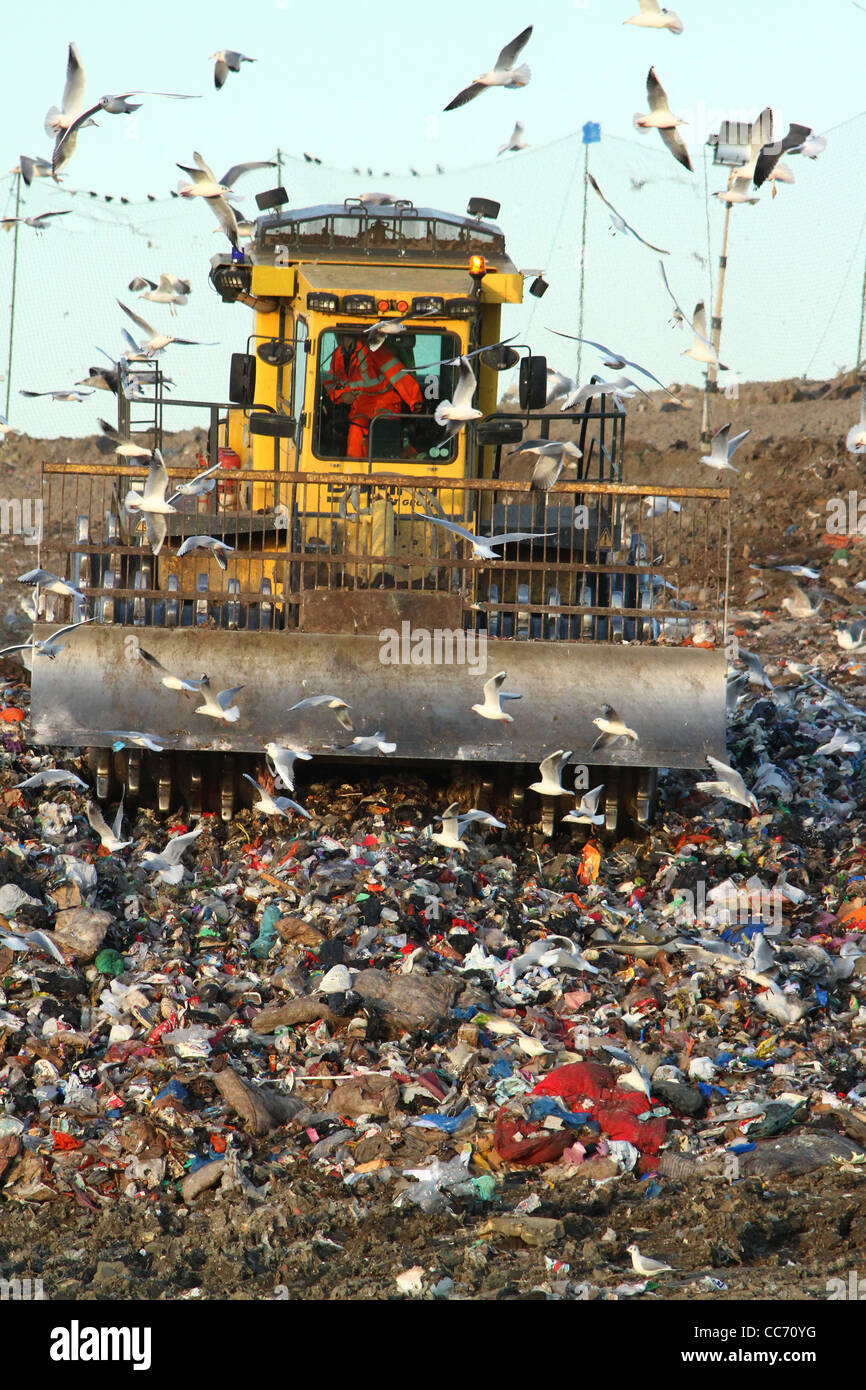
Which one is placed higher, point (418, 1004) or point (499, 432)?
point (499, 432)

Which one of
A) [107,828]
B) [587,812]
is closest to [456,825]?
[587,812]

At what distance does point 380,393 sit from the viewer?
8859 mm

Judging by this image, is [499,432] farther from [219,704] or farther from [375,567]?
[219,704]

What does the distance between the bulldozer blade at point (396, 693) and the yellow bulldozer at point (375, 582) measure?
12 millimetres

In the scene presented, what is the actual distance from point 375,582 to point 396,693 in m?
0.91

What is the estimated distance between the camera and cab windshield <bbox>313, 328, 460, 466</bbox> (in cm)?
884

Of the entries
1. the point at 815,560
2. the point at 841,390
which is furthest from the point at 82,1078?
the point at 841,390

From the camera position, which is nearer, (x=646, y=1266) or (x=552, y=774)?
(x=646, y=1266)

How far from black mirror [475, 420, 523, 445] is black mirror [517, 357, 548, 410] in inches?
6.2

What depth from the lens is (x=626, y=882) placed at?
313 inches

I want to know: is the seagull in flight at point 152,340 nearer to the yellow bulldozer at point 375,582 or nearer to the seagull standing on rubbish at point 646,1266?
the yellow bulldozer at point 375,582

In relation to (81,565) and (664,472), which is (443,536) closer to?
(81,565)

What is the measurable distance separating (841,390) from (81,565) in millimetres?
23367

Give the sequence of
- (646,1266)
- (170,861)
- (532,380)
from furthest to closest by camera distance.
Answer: (532,380), (170,861), (646,1266)
